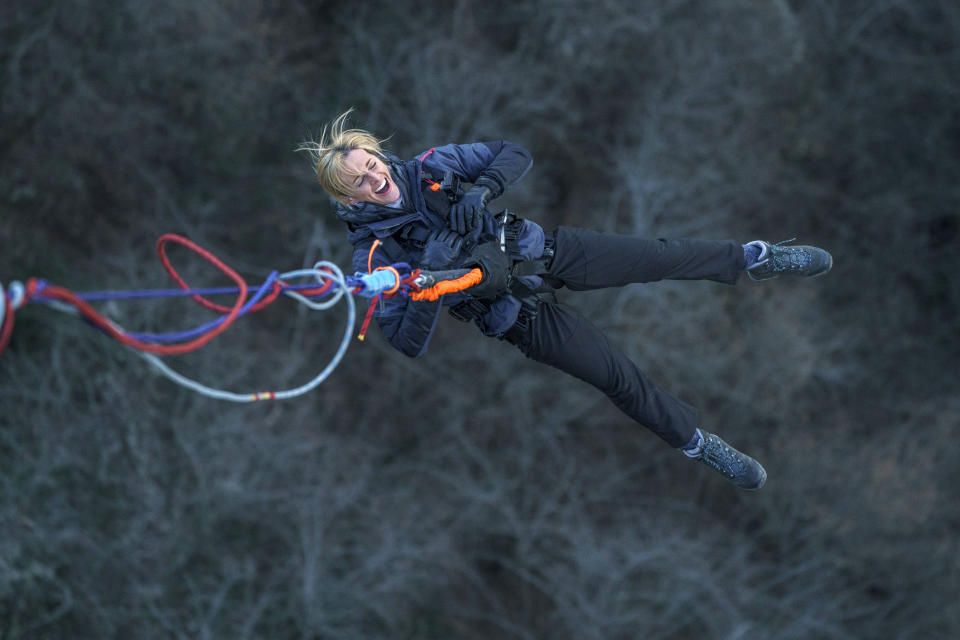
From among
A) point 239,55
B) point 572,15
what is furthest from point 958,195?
point 239,55

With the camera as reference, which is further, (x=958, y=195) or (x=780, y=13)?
(x=958, y=195)

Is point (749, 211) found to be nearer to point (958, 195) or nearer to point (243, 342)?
point (958, 195)

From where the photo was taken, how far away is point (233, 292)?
2490 mm

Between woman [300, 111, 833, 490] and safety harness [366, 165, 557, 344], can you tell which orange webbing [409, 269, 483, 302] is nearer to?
woman [300, 111, 833, 490]

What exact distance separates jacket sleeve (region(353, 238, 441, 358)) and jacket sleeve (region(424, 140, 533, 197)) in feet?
1.48

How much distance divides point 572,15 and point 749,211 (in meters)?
3.40

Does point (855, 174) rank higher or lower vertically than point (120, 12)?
lower

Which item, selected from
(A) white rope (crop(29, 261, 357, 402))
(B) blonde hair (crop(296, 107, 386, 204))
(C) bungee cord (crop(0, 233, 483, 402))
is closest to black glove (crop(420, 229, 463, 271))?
(C) bungee cord (crop(0, 233, 483, 402))

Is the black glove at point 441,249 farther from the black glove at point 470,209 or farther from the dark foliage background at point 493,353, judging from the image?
the dark foliage background at point 493,353

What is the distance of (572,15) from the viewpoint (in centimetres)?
920

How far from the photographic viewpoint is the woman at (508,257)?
347 centimetres

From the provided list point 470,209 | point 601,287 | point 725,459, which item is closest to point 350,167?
point 470,209

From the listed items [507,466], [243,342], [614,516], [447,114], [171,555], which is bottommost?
[614,516]

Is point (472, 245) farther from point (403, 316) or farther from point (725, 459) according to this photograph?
point (725, 459)
